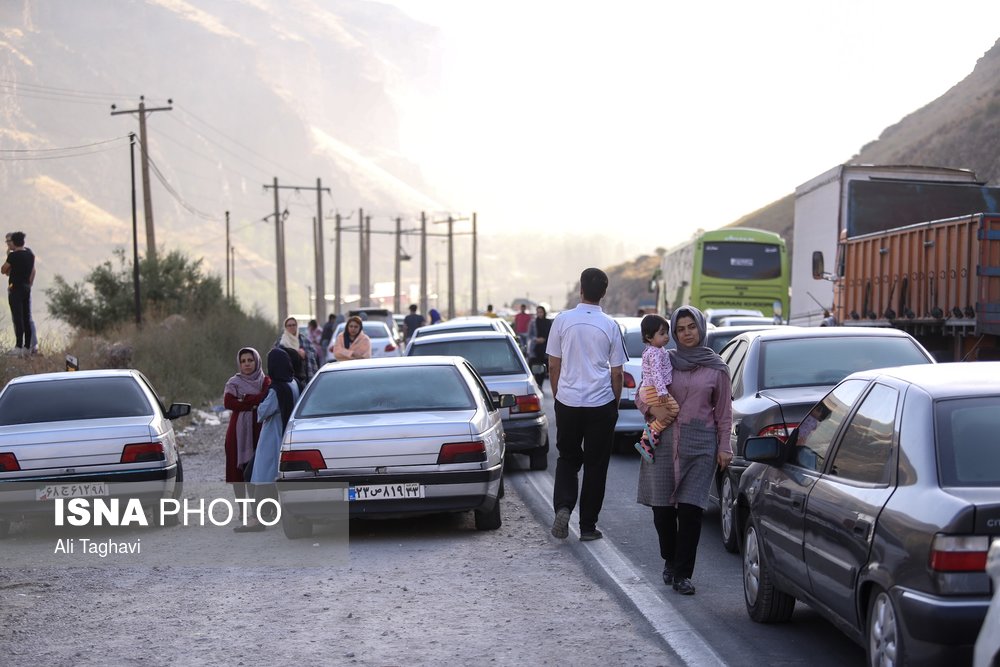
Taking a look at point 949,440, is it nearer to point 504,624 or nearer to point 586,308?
point 504,624

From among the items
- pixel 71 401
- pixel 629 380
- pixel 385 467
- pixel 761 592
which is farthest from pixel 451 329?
pixel 761 592

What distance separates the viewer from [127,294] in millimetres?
39219

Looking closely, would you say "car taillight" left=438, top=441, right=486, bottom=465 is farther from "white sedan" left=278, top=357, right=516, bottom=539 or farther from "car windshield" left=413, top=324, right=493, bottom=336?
"car windshield" left=413, top=324, right=493, bottom=336

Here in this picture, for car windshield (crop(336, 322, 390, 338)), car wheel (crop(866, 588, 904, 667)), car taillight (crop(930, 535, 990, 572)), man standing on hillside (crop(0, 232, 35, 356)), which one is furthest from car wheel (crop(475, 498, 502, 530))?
car windshield (crop(336, 322, 390, 338))

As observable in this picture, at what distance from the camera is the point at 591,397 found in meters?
9.51

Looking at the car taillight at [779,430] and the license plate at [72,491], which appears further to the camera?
the license plate at [72,491]

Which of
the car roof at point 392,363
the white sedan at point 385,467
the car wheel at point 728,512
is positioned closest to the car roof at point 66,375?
the car roof at point 392,363

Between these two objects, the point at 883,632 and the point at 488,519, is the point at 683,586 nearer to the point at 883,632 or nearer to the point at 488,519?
the point at 883,632

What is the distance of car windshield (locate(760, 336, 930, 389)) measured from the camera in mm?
9578

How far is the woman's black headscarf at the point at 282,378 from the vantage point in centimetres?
1130

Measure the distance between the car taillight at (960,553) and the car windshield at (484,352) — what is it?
1060cm

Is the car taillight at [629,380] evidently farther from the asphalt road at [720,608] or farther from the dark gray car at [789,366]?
the dark gray car at [789,366]

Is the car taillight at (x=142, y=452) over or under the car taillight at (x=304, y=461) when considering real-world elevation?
under

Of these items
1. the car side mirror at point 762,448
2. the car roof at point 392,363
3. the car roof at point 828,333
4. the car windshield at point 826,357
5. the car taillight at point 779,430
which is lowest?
the car taillight at point 779,430
